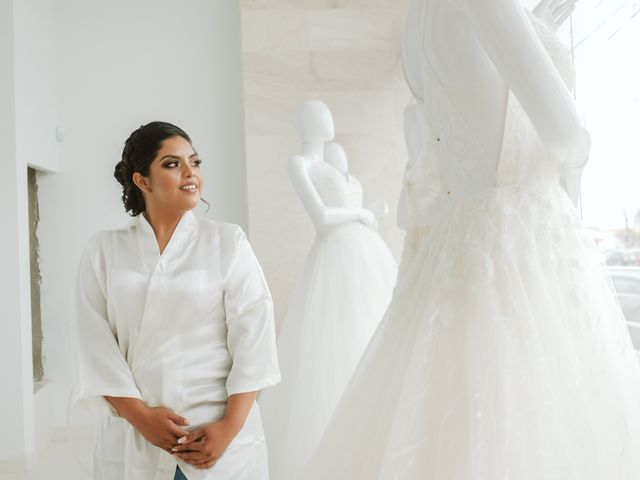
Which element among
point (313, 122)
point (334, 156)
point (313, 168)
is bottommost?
point (313, 168)

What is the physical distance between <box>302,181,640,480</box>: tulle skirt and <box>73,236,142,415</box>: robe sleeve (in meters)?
0.47

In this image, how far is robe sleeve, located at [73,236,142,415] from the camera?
1603mm

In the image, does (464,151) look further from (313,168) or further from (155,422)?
(313,168)

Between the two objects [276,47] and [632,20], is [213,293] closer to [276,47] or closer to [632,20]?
[632,20]

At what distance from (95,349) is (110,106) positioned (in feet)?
13.4

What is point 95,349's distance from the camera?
64.1 inches

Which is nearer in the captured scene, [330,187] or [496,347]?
[496,347]

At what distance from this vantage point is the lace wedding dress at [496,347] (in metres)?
1.28

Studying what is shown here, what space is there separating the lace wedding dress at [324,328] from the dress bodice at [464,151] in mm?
1570

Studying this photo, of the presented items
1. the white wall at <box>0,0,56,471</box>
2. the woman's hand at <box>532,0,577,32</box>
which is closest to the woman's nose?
the woman's hand at <box>532,0,577,32</box>

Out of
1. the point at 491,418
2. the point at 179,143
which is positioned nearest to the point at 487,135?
the point at 491,418

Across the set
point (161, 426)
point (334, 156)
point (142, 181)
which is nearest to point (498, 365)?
point (161, 426)

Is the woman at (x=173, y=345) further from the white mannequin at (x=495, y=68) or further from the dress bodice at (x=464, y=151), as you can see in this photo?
the white mannequin at (x=495, y=68)

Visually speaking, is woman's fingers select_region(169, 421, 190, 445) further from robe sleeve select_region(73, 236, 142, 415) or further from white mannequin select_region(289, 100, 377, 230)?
white mannequin select_region(289, 100, 377, 230)
